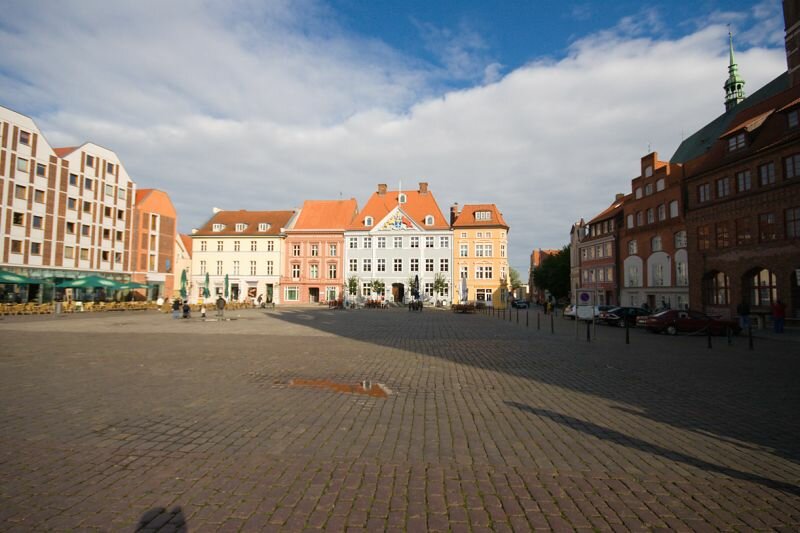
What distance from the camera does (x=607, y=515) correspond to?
12.4ft

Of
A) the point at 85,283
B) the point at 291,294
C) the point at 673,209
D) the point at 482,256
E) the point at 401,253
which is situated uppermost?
the point at 673,209

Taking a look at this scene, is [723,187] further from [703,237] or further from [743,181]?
[703,237]

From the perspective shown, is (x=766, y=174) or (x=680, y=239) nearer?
(x=766, y=174)

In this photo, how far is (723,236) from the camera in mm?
31656

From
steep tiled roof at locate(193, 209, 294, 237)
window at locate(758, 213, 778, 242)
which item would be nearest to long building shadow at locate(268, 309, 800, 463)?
window at locate(758, 213, 778, 242)

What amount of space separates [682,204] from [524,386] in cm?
3619

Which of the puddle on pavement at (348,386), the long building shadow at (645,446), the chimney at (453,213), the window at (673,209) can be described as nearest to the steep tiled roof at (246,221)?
the chimney at (453,213)

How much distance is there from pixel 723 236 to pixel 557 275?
168 feet

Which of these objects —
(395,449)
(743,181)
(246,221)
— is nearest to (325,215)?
(246,221)

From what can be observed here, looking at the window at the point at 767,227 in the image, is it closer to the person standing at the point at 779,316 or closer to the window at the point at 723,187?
the window at the point at 723,187

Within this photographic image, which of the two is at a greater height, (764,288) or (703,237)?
(703,237)

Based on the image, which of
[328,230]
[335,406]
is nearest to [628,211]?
[328,230]

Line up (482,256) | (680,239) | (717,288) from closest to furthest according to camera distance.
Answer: (717,288) → (680,239) → (482,256)

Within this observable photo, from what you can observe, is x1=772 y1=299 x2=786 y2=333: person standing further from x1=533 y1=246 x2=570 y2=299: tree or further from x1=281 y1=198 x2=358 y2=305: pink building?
x1=533 y1=246 x2=570 y2=299: tree
